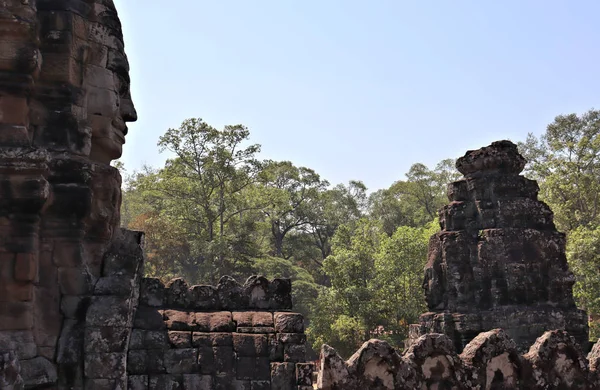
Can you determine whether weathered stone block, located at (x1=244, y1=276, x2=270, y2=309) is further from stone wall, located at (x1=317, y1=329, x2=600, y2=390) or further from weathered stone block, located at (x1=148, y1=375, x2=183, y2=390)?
stone wall, located at (x1=317, y1=329, x2=600, y2=390)

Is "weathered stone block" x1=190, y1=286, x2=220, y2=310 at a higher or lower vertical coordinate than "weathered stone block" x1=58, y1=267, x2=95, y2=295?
lower

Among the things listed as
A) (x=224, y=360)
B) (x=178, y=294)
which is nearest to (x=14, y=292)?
(x=178, y=294)

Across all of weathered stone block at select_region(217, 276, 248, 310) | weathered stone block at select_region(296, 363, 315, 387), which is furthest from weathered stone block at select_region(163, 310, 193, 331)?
weathered stone block at select_region(296, 363, 315, 387)

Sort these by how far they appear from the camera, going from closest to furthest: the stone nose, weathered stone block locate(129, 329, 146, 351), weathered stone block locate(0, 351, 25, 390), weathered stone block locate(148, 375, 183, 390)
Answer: weathered stone block locate(0, 351, 25, 390), weathered stone block locate(148, 375, 183, 390), weathered stone block locate(129, 329, 146, 351), the stone nose

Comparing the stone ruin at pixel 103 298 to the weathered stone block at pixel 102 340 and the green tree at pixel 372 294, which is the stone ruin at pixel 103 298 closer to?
the weathered stone block at pixel 102 340

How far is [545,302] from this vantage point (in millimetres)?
9414

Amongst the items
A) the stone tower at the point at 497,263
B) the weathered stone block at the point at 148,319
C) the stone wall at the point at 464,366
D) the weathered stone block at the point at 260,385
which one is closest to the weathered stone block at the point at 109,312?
the weathered stone block at the point at 148,319

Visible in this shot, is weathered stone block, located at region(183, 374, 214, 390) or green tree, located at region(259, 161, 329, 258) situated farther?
green tree, located at region(259, 161, 329, 258)

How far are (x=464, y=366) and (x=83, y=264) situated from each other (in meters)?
2.86

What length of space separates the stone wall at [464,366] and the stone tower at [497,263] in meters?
4.69

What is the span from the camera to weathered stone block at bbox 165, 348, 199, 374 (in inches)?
187

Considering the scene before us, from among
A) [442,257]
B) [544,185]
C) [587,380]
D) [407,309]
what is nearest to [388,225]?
[544,185]

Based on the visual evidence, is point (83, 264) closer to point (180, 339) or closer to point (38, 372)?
point (38, 372)

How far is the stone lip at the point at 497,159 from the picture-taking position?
10050mm
